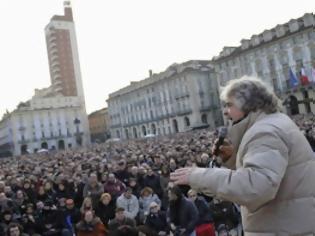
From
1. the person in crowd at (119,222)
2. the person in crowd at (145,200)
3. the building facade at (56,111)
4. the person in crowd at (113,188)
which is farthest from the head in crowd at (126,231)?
the building facade at (56,111)

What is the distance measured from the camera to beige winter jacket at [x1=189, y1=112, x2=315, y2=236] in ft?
7.00

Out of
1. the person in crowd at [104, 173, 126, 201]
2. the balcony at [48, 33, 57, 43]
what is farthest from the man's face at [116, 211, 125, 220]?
the balcony at [48, 33, 57, 43]

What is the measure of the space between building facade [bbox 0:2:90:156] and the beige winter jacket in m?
101

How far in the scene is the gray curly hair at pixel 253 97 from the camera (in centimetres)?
242

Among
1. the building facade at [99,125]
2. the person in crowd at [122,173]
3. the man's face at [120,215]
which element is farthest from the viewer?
the building facade at [99,125]

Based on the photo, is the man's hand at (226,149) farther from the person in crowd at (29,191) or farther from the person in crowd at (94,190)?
the person in crowd at (29,191)

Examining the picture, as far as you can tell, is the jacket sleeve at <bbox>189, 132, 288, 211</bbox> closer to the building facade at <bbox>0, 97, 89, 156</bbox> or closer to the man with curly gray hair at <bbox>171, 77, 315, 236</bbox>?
the man with curly gray hair at <bbox>171, 77, 315, 236</bbox>

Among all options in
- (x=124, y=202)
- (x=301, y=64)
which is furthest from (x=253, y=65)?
(x=124, y=202)

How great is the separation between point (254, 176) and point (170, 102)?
288ft

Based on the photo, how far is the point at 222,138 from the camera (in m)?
2.47

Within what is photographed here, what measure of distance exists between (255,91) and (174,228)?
596 cm

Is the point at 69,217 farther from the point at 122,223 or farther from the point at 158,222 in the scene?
the point at 122,223

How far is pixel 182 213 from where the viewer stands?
7.88 meters

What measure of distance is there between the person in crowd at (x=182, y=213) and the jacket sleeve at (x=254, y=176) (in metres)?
5.62
